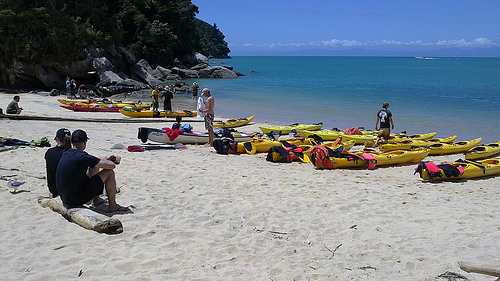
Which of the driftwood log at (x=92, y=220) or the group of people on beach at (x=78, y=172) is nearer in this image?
the driftwood log at (x=92, y=220)

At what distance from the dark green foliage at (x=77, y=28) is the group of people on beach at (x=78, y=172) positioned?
26308mm

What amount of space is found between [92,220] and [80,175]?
0.56 metres

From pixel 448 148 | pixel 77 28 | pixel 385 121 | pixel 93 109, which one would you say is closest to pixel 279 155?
pixel 385 121

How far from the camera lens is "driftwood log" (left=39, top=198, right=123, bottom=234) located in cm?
453

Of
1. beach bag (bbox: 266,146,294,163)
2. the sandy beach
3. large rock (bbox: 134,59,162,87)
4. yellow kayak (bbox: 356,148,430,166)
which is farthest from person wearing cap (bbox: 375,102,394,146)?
large rock (bbox: 134,59,162,87)

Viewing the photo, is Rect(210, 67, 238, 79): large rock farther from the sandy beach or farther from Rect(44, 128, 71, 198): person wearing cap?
Rect(44, 128, 71, 198): person wearing cap

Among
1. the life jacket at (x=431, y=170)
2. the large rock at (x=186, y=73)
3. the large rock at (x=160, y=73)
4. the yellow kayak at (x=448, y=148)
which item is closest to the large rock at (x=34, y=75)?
the large rock at (x=160, y=73)

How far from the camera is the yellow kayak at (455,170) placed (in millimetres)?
8345

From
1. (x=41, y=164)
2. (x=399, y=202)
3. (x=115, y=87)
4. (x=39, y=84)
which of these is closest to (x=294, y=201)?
(x=399, y=202)

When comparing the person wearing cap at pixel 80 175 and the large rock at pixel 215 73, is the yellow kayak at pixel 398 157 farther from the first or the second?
the large rock at pixel 215 73

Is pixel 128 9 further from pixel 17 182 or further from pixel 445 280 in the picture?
pixel 445 280

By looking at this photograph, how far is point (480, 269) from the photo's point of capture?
13.3ft

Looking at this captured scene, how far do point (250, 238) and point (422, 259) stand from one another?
192cm

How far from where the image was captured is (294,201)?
21.4 feet
